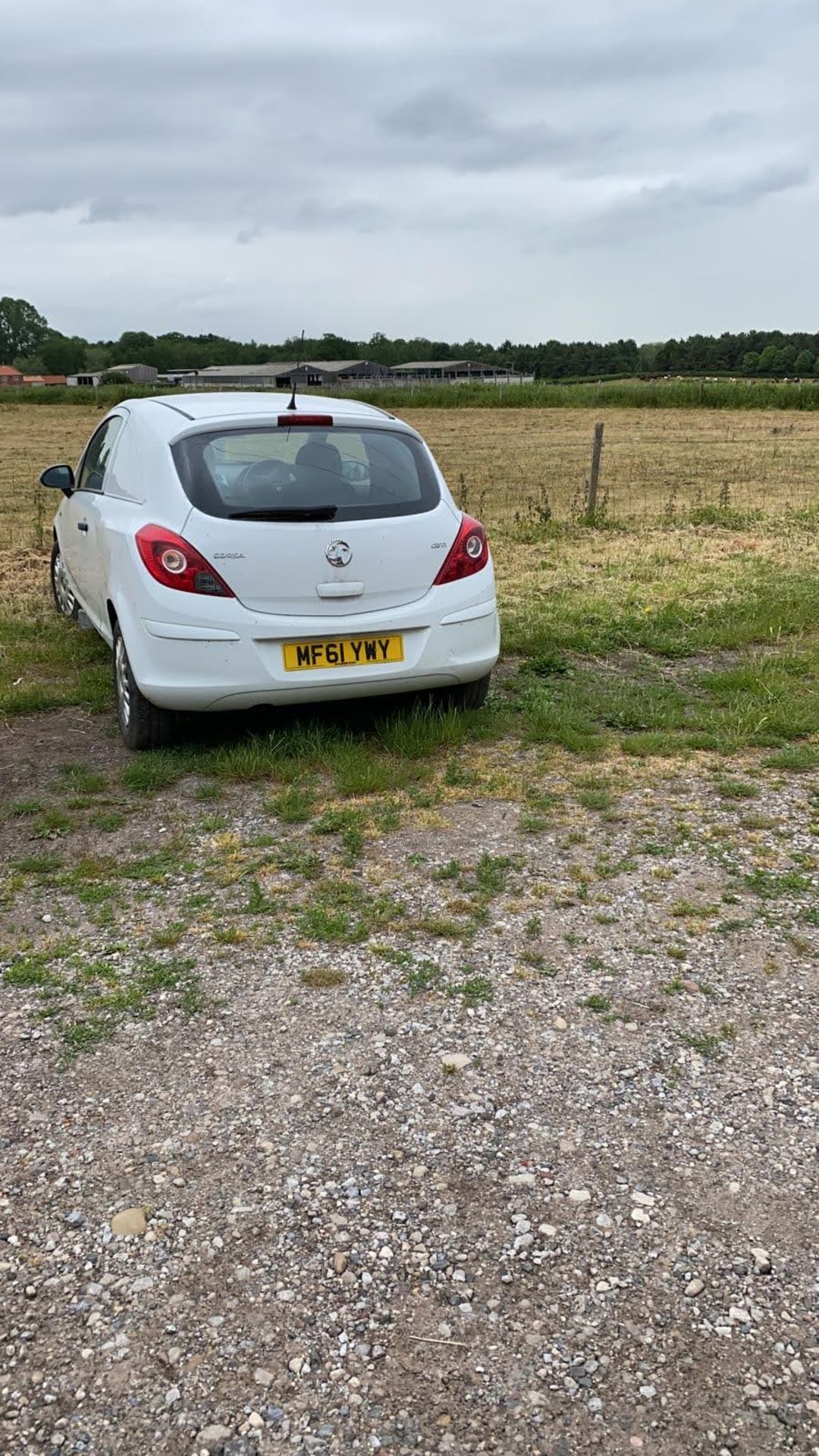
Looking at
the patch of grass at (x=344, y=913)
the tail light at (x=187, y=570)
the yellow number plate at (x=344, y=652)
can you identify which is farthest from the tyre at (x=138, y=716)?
the patch of grass at (x=344, y=913)

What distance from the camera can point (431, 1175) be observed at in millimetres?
2439

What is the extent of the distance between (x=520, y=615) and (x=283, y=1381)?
6.71 m

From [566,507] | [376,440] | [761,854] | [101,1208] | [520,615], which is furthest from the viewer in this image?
[566,507]

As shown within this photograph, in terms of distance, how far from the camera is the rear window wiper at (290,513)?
4.69 metres

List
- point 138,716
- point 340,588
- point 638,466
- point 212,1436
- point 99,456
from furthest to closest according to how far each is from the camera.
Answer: point 638,466
point 99,456
point 138,716
point 340,588
point 212,1436

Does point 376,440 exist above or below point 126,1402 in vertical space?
above

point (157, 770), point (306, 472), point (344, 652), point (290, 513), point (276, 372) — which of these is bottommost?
point (157, 770)

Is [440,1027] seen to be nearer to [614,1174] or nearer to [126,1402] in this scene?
[614,1174]

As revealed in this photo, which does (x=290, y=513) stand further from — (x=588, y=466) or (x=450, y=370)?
(x=450, y=370)

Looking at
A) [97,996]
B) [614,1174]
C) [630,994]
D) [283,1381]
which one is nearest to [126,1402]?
[283,1381]

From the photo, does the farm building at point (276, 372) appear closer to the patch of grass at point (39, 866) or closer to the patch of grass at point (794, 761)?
the patch of grass at point (794, 761)

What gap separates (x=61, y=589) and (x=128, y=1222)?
21.4 ft

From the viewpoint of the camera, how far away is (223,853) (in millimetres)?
4129

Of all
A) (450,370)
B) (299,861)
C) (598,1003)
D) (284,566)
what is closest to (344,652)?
(284,566)
